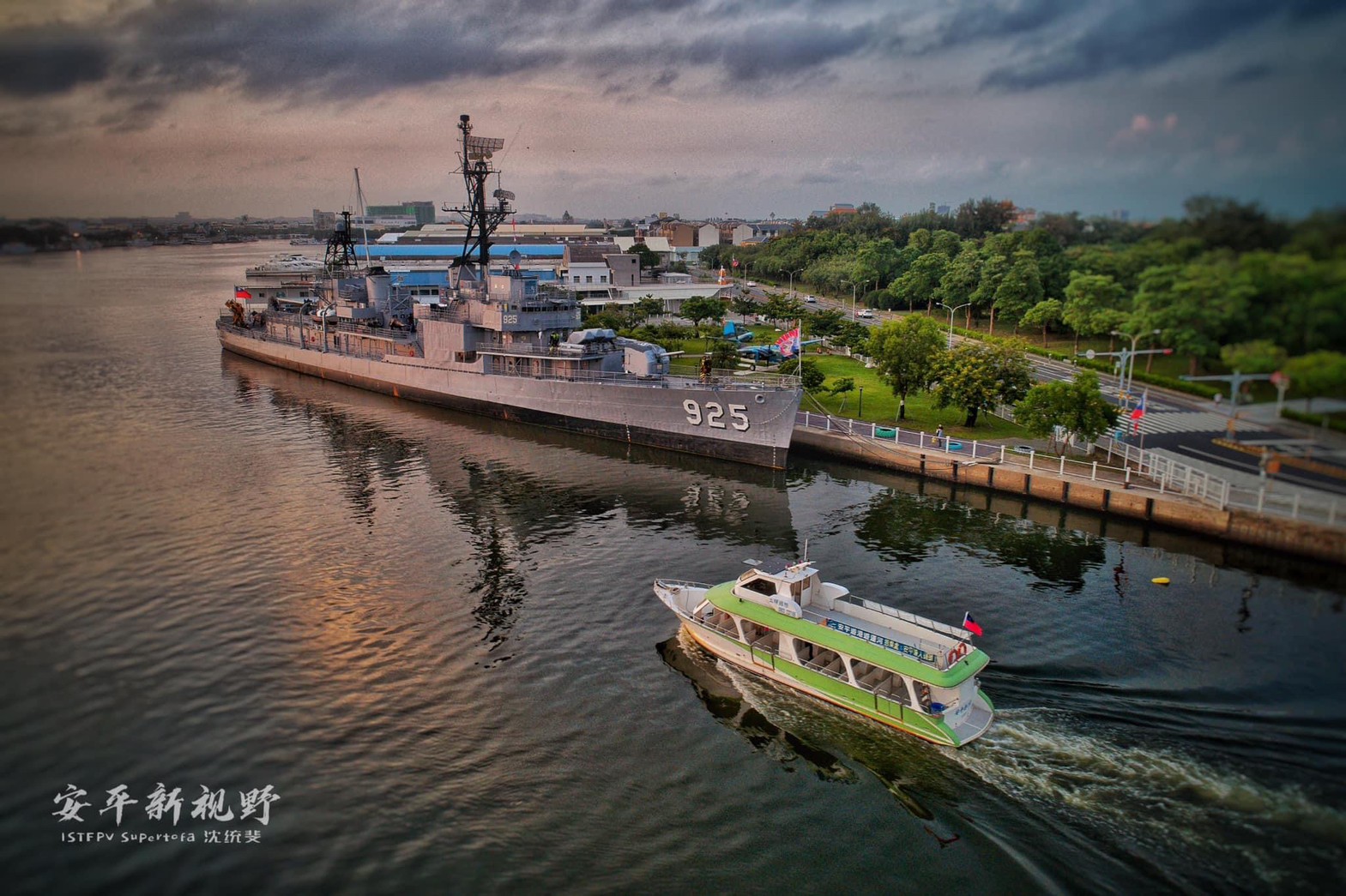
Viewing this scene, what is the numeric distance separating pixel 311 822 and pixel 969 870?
40.1 feet

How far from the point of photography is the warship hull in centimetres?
3900

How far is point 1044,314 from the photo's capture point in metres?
20.1

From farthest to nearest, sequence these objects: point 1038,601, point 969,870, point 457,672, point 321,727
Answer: point 1038,601
point 457,672
point 321,727
point 969,870

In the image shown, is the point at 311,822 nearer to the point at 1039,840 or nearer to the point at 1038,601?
the point at 1039,840

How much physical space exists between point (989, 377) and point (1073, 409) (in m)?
6.35

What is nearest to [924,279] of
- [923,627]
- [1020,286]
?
[1020,286]

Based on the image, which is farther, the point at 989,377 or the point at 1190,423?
the point at 989,377

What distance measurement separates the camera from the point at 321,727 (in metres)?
17.8

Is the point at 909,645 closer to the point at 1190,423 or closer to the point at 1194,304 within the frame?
the point at 1190,423

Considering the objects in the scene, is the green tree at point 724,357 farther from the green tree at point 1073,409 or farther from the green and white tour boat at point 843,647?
the green and white tour boat at point 843,647

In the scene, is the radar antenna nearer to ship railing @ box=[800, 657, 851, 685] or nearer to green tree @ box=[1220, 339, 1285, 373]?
ship railing @ box=[800, 657, 851, 685]

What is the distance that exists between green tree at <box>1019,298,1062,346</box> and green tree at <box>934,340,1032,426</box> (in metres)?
14.3

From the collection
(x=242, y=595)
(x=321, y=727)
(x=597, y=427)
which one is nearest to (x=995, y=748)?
(x=321, y=727)

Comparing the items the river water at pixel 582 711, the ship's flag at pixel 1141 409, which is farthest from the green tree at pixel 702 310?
the ship's flag at pixel 1141 409
